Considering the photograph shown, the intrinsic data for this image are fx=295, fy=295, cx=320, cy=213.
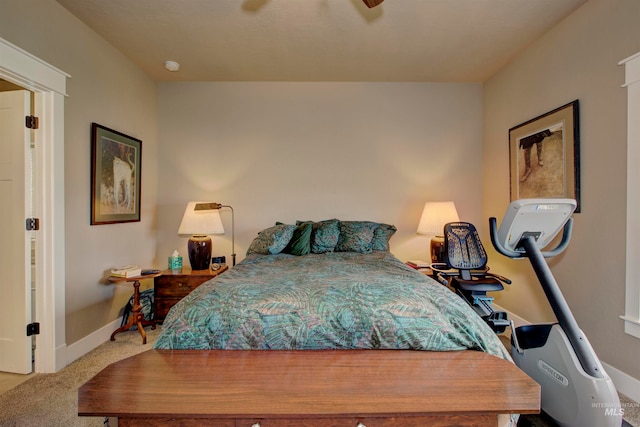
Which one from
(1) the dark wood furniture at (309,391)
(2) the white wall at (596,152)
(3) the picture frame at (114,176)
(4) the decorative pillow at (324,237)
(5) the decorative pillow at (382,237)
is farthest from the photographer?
(5) the decorative pillow at (382,237)

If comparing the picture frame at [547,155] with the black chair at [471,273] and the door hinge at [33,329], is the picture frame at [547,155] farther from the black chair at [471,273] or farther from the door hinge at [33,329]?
the door hinge at [33,329]

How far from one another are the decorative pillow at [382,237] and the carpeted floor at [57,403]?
5.74 feet

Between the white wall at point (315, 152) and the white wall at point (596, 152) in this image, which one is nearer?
the white wall at point (596, 152)

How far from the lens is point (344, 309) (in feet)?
4.68

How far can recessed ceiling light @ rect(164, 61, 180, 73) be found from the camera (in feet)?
10.0

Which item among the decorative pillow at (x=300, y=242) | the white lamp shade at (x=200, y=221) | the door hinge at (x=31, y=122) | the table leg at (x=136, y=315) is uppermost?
the door hinge at (x=31, y=122)

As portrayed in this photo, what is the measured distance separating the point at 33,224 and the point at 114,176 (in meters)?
0.82

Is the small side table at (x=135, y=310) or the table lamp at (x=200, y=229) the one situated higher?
the table lamp at (x=200, y=229)

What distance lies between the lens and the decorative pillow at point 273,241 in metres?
2.87

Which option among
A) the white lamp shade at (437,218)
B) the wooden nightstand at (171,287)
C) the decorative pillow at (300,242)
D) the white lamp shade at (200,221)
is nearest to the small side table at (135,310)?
the wooden nightstand at (171,287)

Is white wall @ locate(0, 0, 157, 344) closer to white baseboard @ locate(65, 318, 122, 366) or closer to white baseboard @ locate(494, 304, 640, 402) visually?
white baseboard @ locate(65, 318, 122, 366)

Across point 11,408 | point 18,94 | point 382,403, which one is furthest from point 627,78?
point 11,408

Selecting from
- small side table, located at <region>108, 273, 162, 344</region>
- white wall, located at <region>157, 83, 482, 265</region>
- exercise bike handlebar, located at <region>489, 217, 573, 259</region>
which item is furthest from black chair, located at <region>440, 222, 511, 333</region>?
small side table, located at <region>108, 273, 162, 344</region>

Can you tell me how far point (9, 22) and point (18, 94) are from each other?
48 centimetres
